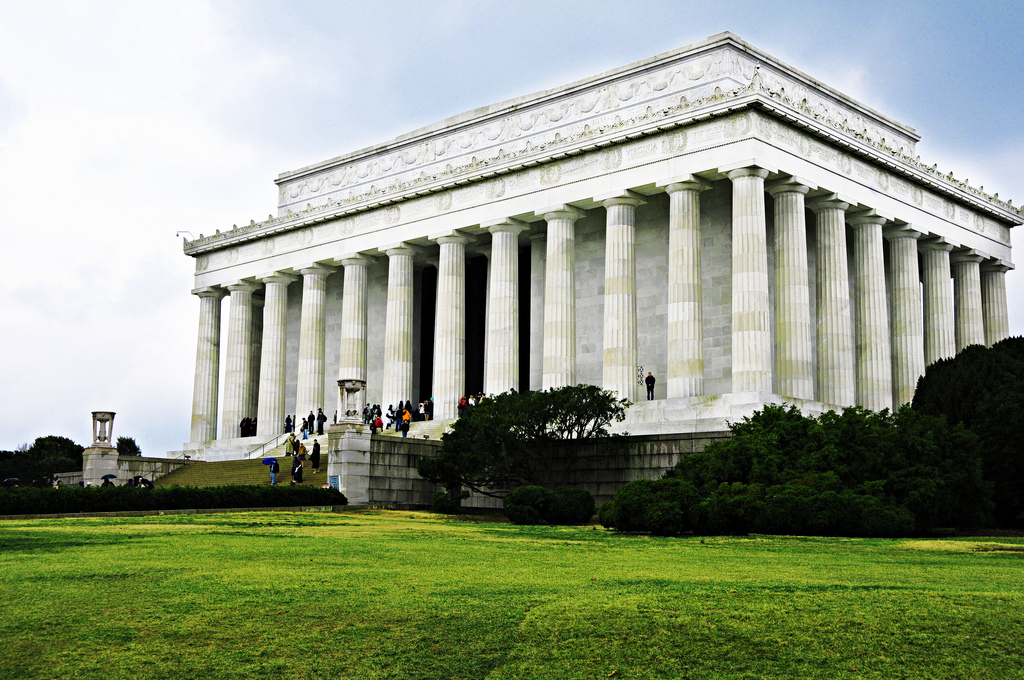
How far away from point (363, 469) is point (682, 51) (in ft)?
90.3

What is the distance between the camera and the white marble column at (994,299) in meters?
61.8

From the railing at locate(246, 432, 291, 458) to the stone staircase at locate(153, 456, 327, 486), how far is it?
5956 millimetres

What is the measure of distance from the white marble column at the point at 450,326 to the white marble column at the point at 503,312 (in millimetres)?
2413

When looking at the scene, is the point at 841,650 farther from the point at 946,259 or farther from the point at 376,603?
the point at 946,259

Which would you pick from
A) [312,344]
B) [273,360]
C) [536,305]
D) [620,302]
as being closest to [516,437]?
[620,302]

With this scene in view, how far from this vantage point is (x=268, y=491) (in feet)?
127

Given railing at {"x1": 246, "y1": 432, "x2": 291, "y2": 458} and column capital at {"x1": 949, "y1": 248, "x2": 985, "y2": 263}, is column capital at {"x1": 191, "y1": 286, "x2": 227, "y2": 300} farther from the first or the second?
column capital at {"x1": 949, "y1": 248, "x2": 985, "y2": 263}

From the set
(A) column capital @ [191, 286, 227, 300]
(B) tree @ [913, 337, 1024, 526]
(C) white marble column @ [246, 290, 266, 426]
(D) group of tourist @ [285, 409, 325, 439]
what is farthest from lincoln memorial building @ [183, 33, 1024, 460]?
(B) tree @ [913, 337, 1024, 526]

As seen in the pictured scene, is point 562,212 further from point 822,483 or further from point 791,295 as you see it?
point 822,483

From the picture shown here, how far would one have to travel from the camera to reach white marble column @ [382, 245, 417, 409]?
61719 millimetres

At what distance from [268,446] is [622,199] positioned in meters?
26.0

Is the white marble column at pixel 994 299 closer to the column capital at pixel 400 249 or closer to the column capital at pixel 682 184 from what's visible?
the column capital at pixel 682 184

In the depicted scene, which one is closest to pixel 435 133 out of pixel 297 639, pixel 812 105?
pixel 812 105

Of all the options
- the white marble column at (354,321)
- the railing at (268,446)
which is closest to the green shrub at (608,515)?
the white marble column at (354,321)
